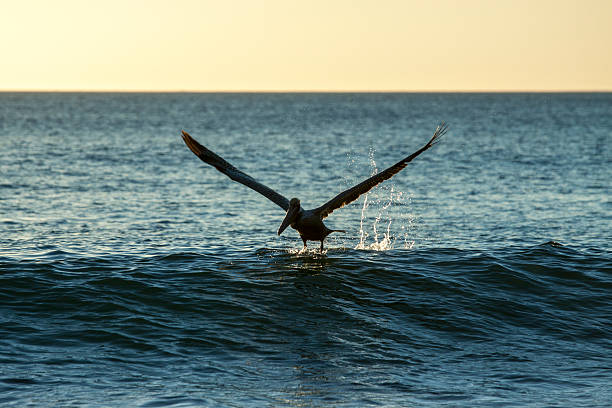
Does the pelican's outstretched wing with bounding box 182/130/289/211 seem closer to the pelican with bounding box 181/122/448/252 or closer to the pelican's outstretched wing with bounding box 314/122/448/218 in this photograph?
the pelican with bounding box 181/122/448/252

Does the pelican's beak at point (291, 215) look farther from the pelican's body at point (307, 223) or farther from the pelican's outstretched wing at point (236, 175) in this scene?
the pelican's outstretched wing at point (236, 175)

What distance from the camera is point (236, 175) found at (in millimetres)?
17531

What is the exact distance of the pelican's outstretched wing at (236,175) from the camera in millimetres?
17391

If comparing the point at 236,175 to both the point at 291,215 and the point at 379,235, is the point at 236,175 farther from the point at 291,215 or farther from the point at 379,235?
the point at 379,235

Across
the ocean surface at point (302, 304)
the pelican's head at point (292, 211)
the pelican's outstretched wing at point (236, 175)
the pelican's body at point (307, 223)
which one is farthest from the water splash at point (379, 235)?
the pelican's head at point (292, 211)

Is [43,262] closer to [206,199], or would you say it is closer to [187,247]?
[187,247]

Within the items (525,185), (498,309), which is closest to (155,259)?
(498,309)

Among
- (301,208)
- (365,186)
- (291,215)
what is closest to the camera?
(365,186)

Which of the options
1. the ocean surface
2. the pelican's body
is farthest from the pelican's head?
the ocean surface

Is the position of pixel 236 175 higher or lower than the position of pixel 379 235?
higher

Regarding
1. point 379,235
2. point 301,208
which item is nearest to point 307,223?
point 301,208

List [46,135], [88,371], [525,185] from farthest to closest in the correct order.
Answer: [46,135] < [525,185] < [88,371]

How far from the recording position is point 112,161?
A: 49156 mm

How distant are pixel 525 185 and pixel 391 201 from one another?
9066 millimetres
